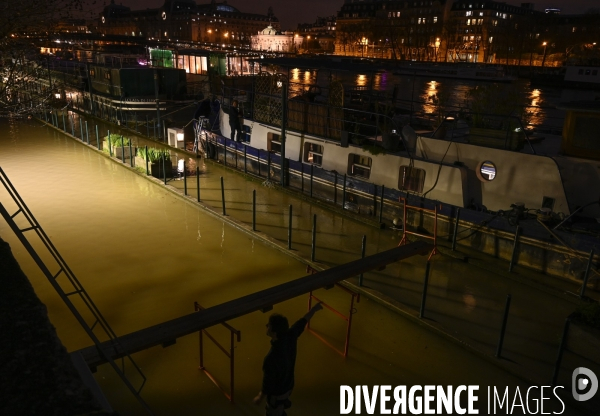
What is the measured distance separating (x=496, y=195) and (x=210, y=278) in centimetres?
775

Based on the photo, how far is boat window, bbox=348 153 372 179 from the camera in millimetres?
15023

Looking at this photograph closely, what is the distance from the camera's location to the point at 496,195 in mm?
12523

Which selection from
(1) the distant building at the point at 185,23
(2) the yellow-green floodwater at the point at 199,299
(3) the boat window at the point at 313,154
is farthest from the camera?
(1) the distant building at the point at 185,23

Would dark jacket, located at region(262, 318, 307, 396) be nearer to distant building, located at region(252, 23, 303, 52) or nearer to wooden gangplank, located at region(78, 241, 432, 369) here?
wooden gangplank, located at region(78, 241, 432, 369)

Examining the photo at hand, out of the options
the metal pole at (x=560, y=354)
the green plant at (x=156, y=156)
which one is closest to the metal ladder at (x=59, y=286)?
the metal pole at (x=560, y=354)

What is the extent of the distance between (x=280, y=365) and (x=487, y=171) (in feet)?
31.3

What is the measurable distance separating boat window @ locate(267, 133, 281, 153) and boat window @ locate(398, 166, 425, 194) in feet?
19.5

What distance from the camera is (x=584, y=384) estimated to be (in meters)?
7.06

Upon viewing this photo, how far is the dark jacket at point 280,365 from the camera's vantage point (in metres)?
5.29

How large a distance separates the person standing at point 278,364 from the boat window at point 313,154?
1150 centimetres

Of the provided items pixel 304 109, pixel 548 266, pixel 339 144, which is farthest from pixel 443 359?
pixel 304 109

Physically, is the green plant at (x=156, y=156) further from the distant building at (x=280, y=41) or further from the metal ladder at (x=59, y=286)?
the distant building at (x=280, y=41)

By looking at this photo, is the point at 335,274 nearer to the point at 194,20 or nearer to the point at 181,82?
the point at 181,82

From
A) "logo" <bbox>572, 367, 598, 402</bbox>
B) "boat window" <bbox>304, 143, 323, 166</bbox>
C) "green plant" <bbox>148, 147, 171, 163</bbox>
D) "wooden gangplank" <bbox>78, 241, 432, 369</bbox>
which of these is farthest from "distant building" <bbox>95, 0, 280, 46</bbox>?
"logo" <bbox>572, 367, 598, 402</bbox>
